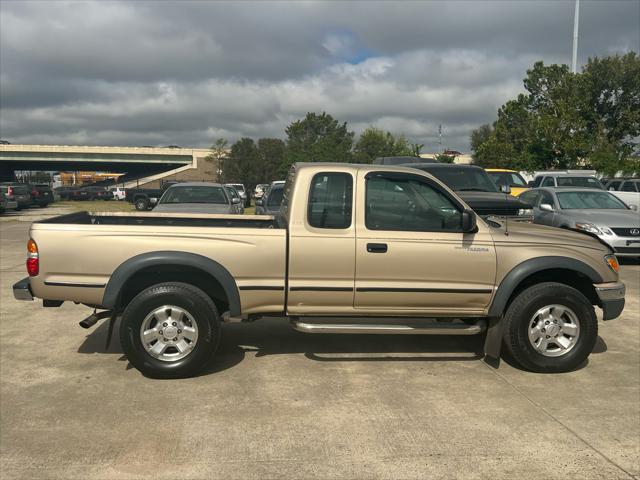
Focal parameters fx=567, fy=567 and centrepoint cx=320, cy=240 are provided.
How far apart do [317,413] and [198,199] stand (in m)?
8.18

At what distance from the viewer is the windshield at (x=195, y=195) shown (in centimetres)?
1160

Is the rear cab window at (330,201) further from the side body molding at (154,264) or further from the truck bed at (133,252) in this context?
A: the side body molding at (154,264)

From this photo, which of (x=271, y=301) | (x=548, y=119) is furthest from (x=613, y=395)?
(x=548, y=119)

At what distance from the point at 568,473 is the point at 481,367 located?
190cm

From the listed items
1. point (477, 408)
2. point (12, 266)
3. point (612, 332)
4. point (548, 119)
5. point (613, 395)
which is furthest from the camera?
point (548, 119)

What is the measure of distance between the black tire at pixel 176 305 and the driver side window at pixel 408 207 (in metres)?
1.60

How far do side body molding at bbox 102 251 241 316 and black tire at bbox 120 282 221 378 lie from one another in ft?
0.59

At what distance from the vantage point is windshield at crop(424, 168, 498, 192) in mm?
11008

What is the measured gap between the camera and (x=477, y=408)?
4.37 m

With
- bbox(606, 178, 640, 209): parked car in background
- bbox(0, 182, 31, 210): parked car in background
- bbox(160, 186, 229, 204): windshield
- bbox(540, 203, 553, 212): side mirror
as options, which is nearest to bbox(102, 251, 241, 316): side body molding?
bbox(160, 186, 229, 204): windshield

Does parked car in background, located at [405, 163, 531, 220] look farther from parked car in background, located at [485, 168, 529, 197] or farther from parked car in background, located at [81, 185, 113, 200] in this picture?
parked car in background, located at [81, 185, 113, 200]

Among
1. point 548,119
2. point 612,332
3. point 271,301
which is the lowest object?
point 612,332

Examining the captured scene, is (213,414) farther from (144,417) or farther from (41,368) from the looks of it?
(41,368)

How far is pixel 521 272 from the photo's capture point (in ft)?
16.4
